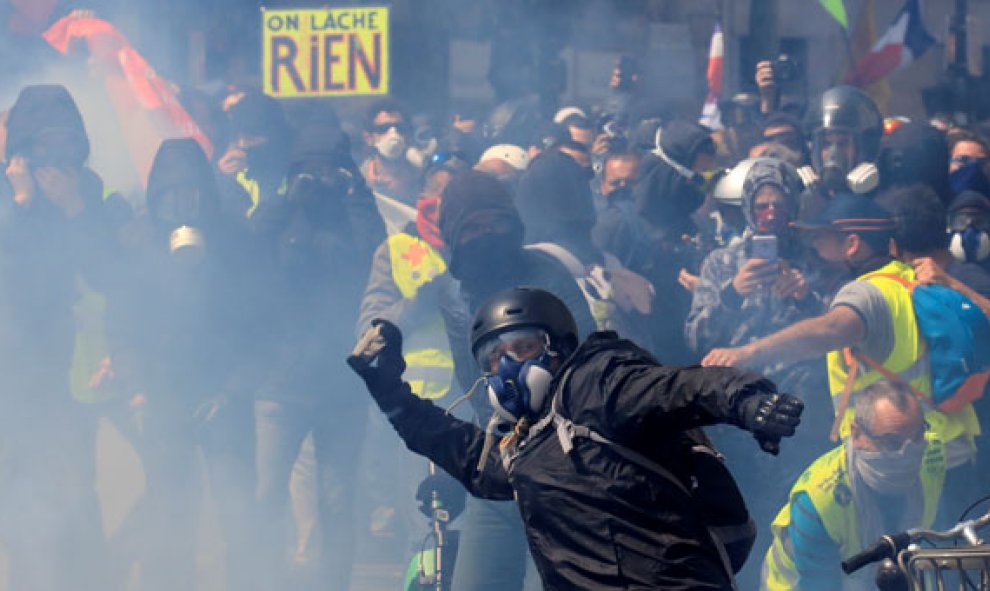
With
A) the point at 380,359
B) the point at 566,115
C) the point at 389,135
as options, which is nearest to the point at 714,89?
the point at 566,115

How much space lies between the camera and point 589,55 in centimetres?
1911

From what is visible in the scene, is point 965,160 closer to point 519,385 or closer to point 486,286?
point 486,286

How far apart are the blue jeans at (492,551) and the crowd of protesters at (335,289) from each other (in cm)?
74

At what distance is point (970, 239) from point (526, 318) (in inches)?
150

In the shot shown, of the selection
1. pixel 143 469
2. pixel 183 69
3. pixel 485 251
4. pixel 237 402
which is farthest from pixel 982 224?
pixel 183 69

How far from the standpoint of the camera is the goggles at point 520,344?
4.30 metres

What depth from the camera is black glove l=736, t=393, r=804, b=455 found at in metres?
3.32

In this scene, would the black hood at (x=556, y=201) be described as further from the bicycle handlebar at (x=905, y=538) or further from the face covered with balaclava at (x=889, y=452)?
the bicycle handlebar at (x=905, y=538)

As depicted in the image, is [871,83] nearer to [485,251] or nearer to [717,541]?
[485,251]

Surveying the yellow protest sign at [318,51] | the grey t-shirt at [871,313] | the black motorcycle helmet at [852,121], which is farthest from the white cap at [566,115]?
the grey t-shirt at [871,313]

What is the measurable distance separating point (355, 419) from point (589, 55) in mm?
11462

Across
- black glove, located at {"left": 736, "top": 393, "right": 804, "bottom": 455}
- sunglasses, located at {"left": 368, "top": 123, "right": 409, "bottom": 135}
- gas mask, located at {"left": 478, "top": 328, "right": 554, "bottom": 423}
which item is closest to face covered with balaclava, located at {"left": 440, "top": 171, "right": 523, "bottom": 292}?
gas mask, located at {"left": 478, "top": 328, "right": 554, "bottom": 423}

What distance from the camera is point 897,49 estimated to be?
12.1 m

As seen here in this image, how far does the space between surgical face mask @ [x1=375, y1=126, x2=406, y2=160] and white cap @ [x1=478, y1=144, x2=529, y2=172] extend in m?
1.52
